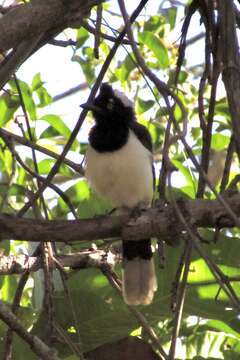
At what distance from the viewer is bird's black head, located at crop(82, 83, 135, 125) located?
14.3ft

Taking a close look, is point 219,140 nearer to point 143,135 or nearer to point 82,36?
point 143,135

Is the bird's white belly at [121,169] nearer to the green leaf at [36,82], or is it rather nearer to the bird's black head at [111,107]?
the bird's black head at [111,107]

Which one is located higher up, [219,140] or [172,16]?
[172,16]

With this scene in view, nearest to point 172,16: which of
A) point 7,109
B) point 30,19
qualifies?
point 7,109

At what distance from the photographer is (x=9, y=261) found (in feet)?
10.2

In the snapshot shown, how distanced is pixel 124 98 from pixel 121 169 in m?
0.56

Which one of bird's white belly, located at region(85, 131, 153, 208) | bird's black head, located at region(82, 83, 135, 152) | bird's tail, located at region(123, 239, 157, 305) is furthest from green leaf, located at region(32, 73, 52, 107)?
bird's tail, located at region(123, 239, 157, 305)

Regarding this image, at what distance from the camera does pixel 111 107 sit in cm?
439

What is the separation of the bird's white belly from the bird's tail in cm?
→ 30

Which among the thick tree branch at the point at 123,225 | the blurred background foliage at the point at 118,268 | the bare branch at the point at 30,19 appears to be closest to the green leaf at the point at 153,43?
the blurred background foliage at the point at 118,268

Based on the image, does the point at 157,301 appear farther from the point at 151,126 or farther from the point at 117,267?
the point at 151,126

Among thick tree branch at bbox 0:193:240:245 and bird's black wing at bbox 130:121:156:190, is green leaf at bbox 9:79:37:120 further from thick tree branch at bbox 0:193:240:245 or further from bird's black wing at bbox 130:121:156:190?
thick tree branch at bbox 0:193:240:245

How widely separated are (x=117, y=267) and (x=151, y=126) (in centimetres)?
94

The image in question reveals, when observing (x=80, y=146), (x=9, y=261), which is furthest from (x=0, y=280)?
(x=80, y=146)
